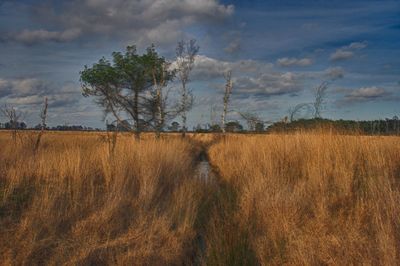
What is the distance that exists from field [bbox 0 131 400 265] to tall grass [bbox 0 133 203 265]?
20 millimetres

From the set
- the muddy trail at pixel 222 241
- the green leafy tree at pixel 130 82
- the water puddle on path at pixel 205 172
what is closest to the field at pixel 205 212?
the muddy trail at pixel 222 241

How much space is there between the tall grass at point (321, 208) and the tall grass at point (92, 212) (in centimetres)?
80

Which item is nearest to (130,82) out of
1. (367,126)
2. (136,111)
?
(136,111)

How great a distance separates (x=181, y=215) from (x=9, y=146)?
7218mm

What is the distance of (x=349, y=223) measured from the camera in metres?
6.03

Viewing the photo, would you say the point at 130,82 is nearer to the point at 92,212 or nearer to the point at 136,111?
the point at 136,111

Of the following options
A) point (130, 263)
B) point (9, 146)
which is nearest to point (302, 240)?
point (130, 263)

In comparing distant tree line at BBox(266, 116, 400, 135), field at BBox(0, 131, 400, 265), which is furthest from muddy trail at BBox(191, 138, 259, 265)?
distant tree line at BBox(266, 116, 400, 135)

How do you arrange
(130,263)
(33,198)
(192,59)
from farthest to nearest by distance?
(192,59) → (33,198) → (130,263)

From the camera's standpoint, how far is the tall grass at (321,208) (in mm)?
4852

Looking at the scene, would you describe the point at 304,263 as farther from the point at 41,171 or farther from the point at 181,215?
the point at 41,171

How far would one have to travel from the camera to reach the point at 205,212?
8.69m

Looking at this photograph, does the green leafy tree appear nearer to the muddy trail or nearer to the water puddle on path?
the water puddle on path

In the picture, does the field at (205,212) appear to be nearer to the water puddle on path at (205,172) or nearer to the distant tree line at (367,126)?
the distant tree line at (367,126)
